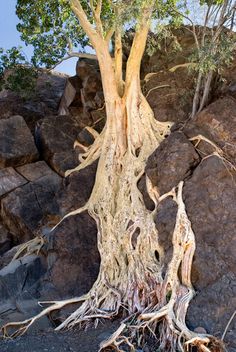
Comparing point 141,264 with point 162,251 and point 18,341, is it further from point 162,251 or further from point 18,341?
point 18,341

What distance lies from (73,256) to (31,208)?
11.2ft

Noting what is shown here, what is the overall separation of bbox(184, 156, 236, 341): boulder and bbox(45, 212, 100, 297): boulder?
8.56ft

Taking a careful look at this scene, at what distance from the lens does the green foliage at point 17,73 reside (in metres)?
13.9

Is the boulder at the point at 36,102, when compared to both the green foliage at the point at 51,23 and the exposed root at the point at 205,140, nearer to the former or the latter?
the green foliage at the point at 51,23

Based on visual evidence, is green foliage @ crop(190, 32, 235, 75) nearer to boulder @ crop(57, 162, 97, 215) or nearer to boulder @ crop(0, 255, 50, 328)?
boulder @ crop(57, 162, 97, 215)

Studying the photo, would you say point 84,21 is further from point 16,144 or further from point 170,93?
point 16,144

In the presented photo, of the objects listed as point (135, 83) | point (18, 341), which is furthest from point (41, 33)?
point (18, 341)

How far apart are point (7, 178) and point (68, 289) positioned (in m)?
4.94

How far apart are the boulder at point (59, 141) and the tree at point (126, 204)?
1.46 metres

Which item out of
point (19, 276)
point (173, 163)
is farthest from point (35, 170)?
point (173, 163)

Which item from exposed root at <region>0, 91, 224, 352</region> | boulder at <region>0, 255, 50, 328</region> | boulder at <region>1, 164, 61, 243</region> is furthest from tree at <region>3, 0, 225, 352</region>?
boulder at <region>1, 164, 61, 243</region>

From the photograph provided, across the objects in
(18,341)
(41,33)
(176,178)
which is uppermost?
(41,33)

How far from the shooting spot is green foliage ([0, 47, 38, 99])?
13.9 meters

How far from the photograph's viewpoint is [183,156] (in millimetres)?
9375
